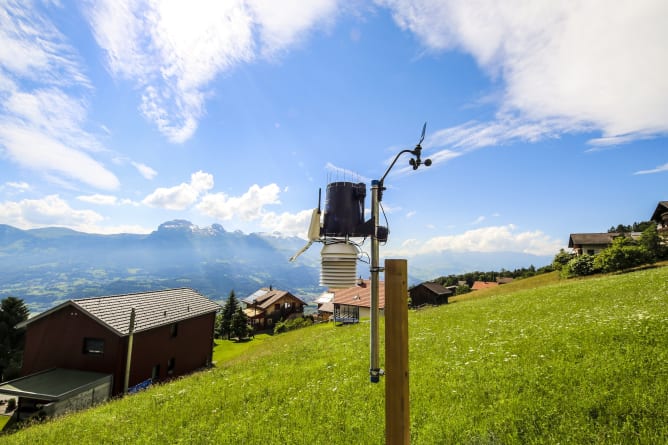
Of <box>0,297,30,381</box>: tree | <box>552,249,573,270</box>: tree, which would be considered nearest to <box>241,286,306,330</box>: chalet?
<box>0,297,30,381</box>: tree

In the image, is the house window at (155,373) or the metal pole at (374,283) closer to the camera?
the metal pole at (374,283)

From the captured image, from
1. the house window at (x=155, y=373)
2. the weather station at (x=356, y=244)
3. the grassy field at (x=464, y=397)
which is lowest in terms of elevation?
the house window at (x=155, y=373)

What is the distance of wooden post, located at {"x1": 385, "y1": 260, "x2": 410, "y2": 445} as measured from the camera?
3.53 meters

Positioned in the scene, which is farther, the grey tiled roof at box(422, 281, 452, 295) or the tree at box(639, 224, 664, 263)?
the grey tiled roof at box(422, 281, 452, 295)

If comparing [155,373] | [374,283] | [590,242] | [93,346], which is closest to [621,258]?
[590,242]

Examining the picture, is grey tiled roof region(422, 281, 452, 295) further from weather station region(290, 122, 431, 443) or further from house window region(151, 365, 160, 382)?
weather station region(290, 122, 431, 443)

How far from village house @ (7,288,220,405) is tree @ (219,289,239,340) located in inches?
1440

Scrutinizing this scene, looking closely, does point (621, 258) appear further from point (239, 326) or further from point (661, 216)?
point (239, 326)

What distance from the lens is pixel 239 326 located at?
187 ft

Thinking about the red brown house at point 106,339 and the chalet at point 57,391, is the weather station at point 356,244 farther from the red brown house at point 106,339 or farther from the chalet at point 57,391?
the red brown house at point 106,339

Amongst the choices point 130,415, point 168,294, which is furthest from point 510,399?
point 168,294

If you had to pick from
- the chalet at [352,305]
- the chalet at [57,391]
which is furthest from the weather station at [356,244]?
the chalet at [352,305]

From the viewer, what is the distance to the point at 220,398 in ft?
27.6

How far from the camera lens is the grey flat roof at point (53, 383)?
639 inches
